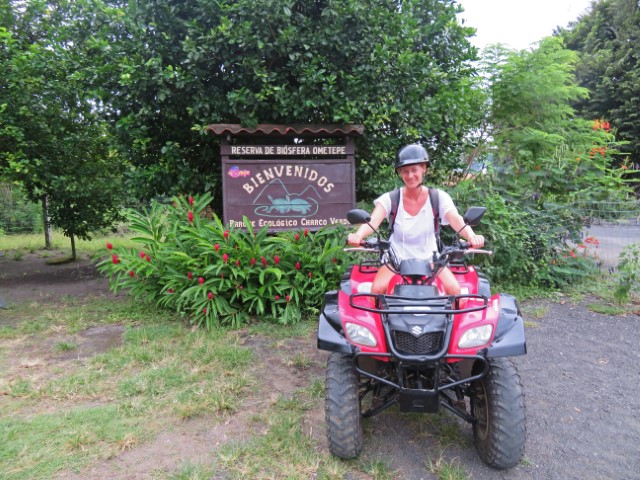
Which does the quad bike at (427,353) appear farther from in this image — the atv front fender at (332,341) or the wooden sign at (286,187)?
the wooden sign at (286,187)

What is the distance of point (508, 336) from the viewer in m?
2.30

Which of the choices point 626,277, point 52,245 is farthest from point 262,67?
point 52,245

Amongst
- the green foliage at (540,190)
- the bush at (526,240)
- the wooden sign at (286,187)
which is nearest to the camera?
the wooden sign at (286,187)

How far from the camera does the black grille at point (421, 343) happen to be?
2.17m

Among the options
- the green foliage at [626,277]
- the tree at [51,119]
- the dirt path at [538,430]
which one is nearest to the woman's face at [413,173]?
the dirt path at [538,430]

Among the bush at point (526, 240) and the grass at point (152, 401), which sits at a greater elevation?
the bush at point (526, 240)

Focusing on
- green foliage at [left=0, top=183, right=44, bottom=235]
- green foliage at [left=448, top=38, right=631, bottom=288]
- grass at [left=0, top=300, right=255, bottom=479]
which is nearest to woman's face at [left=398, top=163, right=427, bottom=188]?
grass at [left=0, top=300, right=255, bottom=479]

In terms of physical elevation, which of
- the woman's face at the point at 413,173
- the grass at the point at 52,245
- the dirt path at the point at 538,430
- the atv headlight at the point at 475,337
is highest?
→ the woman's face at the point at 413,173

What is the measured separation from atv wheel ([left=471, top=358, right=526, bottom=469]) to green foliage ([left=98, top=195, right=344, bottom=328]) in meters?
2.59

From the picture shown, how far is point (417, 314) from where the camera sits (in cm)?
217

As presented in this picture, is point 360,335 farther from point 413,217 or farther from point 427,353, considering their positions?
point 413,217

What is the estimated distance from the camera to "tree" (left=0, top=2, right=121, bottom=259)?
6.15m

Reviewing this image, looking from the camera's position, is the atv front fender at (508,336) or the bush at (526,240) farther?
the bush at (526,240)

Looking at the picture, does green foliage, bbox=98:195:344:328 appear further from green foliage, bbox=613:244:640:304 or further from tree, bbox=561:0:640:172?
tree, bbox=561:0:640:172
